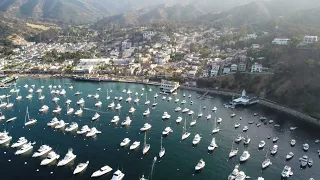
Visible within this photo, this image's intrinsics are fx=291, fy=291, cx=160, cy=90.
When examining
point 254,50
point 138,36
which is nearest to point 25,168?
point 254,50

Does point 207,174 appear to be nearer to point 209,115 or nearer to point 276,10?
point 209,115

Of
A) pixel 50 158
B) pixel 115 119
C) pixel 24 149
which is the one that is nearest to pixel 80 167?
pixel 50 158

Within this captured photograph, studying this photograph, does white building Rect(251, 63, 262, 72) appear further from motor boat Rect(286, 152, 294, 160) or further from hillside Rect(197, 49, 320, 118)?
motor boat Rect(286, 152, 294, 160)

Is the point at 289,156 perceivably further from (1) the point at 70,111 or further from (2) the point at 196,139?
(1) the point at 70,111

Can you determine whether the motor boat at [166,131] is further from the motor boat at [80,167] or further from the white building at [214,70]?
the white building at [214,70]

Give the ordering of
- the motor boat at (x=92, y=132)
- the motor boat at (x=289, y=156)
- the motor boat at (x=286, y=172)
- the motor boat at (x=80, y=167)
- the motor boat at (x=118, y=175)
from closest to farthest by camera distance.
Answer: the motor boat at (x=118, y=175) → the motor boat at (x=80, y=167) → the motor boat at (x=286, y=172) → the motor boat at (x=289, y=156) → the motor boat at (x=92, y=132)

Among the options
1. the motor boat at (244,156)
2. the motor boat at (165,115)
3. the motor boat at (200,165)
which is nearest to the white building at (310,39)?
the motor boat at (165,115)
